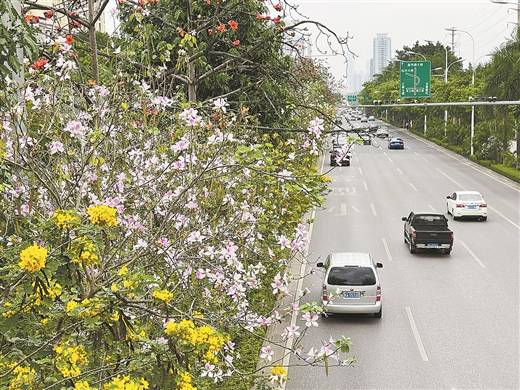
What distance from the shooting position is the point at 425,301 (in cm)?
1688

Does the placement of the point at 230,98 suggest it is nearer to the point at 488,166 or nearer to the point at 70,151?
the point at 70,151

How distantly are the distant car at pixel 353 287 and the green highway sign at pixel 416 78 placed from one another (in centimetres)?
2773

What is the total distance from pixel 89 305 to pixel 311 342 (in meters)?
10.3

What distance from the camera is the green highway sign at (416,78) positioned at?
41.7m

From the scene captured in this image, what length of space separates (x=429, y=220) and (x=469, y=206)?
627 centimetres

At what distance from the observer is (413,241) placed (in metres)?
22.2

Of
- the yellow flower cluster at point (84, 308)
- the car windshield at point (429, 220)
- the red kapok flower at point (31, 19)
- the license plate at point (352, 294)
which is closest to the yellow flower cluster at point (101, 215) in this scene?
the yellow flower cluster at point (84, 308)

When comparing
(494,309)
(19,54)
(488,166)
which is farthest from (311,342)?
(488,166)

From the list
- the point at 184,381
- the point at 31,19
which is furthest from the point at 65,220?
the point at 31,19

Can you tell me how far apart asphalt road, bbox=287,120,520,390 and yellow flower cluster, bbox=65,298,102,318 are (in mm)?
5009

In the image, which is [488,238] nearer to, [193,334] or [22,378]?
[193,334]

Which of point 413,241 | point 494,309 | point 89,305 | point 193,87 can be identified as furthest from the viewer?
point 413,241

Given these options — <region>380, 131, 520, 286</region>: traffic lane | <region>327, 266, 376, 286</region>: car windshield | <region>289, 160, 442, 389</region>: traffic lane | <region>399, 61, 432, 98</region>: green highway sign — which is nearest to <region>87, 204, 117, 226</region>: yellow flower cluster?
<region>289, 160, 442, 389</region>: traffic lane

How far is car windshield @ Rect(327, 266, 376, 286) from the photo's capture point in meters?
15.6
